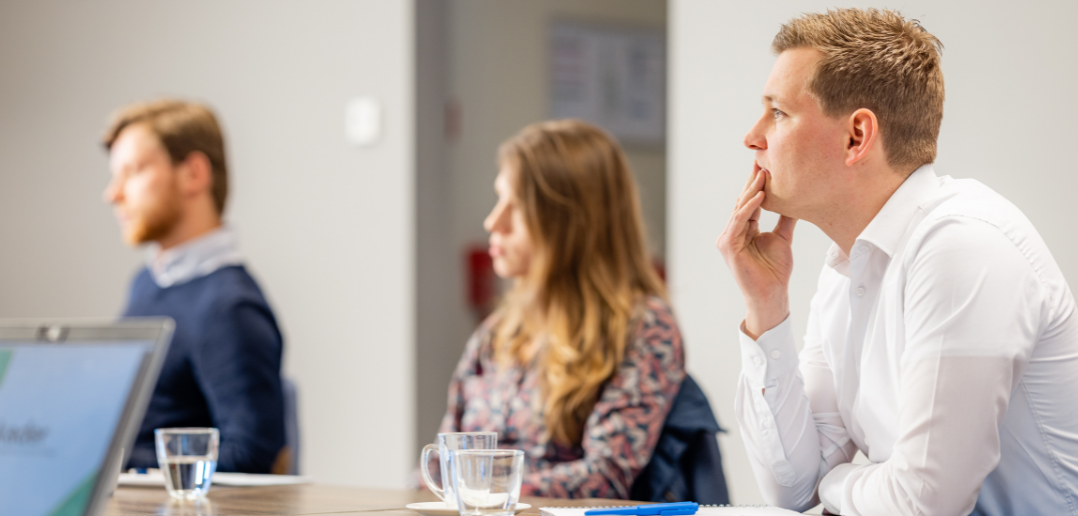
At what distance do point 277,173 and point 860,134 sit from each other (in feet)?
8.95

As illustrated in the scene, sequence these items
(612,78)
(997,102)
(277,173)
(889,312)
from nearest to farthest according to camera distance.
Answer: (889,312), (997,102), (612,78), (277,173)

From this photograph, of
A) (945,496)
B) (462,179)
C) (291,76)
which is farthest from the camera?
(291,76)

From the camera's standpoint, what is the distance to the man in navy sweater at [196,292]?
2176 millimetres

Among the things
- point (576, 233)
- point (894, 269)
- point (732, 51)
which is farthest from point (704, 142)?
Answer: point (894, 269)

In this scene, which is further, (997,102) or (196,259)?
(196,259)

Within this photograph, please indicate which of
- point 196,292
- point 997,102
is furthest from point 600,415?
point 196,292

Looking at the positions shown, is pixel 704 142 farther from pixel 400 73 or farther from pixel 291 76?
pixel 291 76

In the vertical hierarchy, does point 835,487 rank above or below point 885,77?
below

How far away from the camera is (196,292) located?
7.94 feet

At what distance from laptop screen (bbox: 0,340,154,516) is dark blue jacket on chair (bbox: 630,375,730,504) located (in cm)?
110

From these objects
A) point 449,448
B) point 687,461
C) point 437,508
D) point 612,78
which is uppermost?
point 612,78

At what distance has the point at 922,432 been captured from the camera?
1.05 meters

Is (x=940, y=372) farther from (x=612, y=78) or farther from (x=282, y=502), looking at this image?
(x=612, y=78)

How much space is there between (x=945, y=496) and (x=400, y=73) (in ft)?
8.55
